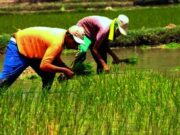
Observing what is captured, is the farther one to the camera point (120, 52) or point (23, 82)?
point (120, 52)

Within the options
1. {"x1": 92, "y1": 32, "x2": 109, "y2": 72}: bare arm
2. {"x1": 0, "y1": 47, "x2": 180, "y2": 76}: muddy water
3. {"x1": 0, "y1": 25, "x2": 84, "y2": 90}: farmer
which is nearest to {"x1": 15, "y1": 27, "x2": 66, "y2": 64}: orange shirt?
{"x1": 0, "y1": 25, "x2": 84, "y2": 90}: farmer

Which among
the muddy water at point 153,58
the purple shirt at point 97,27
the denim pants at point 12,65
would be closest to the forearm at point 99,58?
the purple shirt at point 97,27

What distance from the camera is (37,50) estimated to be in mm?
5805

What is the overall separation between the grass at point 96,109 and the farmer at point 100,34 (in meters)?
0.70

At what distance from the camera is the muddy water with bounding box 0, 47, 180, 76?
9.31 meters

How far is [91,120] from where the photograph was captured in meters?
4.66

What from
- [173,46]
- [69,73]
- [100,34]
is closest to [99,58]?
[100,34]

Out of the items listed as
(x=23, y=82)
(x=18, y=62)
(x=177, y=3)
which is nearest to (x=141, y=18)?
(x=177, y=3)

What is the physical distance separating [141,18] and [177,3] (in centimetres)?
736

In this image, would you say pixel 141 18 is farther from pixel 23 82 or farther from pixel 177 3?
pixel 23 82

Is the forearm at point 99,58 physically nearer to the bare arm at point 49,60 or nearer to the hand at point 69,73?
the hand at point 69,73

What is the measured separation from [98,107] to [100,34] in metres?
1.95

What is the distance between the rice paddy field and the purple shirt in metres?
0.46

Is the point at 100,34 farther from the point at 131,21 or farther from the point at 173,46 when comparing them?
the point at 131,21
